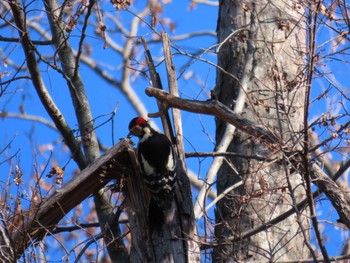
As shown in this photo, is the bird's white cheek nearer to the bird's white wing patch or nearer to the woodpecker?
the woodpecker

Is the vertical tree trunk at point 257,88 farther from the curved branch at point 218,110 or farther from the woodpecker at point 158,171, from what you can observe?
the curved branch at point 218,110

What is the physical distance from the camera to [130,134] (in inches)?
251

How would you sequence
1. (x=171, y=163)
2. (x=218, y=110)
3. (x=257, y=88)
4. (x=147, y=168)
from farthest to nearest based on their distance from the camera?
(x=257, y=88) → (x=171, y=163) → (x=147, y=168) → (x=218, y=110)

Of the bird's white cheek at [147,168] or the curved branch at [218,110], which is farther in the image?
the bird's white cheek at [147,168]

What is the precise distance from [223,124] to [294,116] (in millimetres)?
657

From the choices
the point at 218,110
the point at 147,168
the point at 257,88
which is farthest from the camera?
the point at 257,88

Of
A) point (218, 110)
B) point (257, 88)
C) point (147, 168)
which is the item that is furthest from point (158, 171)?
point (257, 88)

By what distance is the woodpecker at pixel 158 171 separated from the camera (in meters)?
5.16

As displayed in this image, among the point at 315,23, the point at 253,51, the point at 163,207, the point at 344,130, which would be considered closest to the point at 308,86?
the point at 315,23

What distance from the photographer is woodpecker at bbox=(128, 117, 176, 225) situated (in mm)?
5156

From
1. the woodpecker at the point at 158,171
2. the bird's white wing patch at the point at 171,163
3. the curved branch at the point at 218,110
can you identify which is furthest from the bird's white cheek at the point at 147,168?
the curved branch at the point at 218,110

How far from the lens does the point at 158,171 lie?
5383mm

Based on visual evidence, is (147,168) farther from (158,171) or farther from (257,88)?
(257,88)

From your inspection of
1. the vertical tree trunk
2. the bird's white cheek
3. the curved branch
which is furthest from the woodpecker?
the vertical tree trunk
